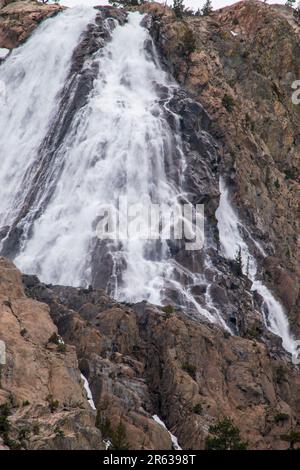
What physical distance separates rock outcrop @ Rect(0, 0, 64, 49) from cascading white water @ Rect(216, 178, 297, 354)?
3065 centimetres

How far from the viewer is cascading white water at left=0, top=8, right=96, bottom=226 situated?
89.2 m

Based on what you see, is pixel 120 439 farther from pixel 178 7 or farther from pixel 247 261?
pixel 178 7

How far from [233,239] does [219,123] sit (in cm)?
1336

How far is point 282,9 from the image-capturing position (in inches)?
5468

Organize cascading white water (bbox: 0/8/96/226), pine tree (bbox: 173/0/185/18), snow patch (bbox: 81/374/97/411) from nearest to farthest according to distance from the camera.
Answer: snow patch (bbox: 81/374/97/411) → cascading white water (bbox: 0/8/96/226) → pine tree (bbox: 173/0/185/18)

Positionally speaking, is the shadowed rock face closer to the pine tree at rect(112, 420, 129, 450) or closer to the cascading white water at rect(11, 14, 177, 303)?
the cascading white water at rect(11, 14, 177, 303)

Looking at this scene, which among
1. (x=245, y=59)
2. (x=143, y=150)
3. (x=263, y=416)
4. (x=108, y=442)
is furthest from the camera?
(x=245, y=59)

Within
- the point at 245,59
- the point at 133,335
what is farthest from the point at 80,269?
the point at 245,59

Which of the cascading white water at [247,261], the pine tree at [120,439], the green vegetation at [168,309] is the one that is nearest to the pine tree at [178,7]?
the cascading white water at [247,261]

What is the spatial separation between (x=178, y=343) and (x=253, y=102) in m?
51.9

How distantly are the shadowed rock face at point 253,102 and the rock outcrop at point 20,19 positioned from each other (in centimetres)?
1216

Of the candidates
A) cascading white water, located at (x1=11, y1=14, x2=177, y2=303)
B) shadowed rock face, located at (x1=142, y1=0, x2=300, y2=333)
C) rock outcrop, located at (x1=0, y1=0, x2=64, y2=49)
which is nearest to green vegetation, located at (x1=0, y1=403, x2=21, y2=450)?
cascading white water, located at (x1=11, y1=14, x2=177, y2=303)

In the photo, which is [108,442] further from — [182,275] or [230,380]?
[182,275]

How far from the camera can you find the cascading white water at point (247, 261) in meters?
84.9
